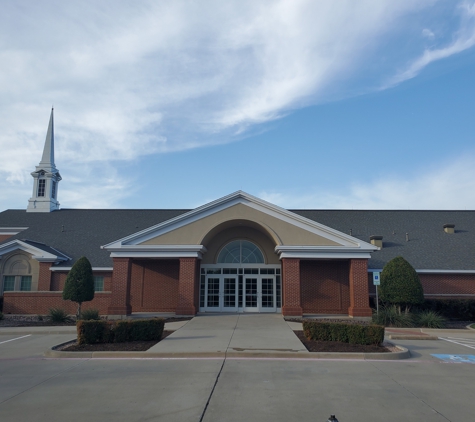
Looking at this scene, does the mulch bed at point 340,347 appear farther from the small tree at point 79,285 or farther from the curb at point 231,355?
the small tree at point 79,285

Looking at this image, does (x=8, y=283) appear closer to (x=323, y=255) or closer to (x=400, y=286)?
(x=323, y=255)

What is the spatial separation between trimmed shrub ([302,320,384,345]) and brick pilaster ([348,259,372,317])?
9.40 m

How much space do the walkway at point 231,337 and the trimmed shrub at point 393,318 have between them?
175 inches

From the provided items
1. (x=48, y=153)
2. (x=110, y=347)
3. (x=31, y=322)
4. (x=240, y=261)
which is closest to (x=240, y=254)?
(x=240, y=261)

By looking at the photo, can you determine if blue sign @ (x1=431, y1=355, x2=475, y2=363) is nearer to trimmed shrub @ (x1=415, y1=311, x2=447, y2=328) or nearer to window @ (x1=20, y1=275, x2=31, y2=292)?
trimmed shrub @ (x1=415, y1=311, x2=447, y2=328)

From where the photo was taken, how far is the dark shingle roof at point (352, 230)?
1053 inches

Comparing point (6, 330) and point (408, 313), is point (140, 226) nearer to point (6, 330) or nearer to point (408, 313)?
point (6, 330)

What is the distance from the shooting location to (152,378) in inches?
370

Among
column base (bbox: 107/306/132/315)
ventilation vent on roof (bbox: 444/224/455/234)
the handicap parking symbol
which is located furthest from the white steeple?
the handicap parking symbol

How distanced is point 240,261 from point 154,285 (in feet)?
17.2

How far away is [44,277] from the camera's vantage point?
2723cm

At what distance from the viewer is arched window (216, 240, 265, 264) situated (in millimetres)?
26283

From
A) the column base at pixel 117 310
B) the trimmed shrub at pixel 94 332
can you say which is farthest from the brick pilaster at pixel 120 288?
the trimmed shrub at pixel 94 332

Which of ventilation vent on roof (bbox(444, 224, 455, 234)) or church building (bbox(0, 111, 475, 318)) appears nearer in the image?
church building (bbox(0, 111, 475, 318))
